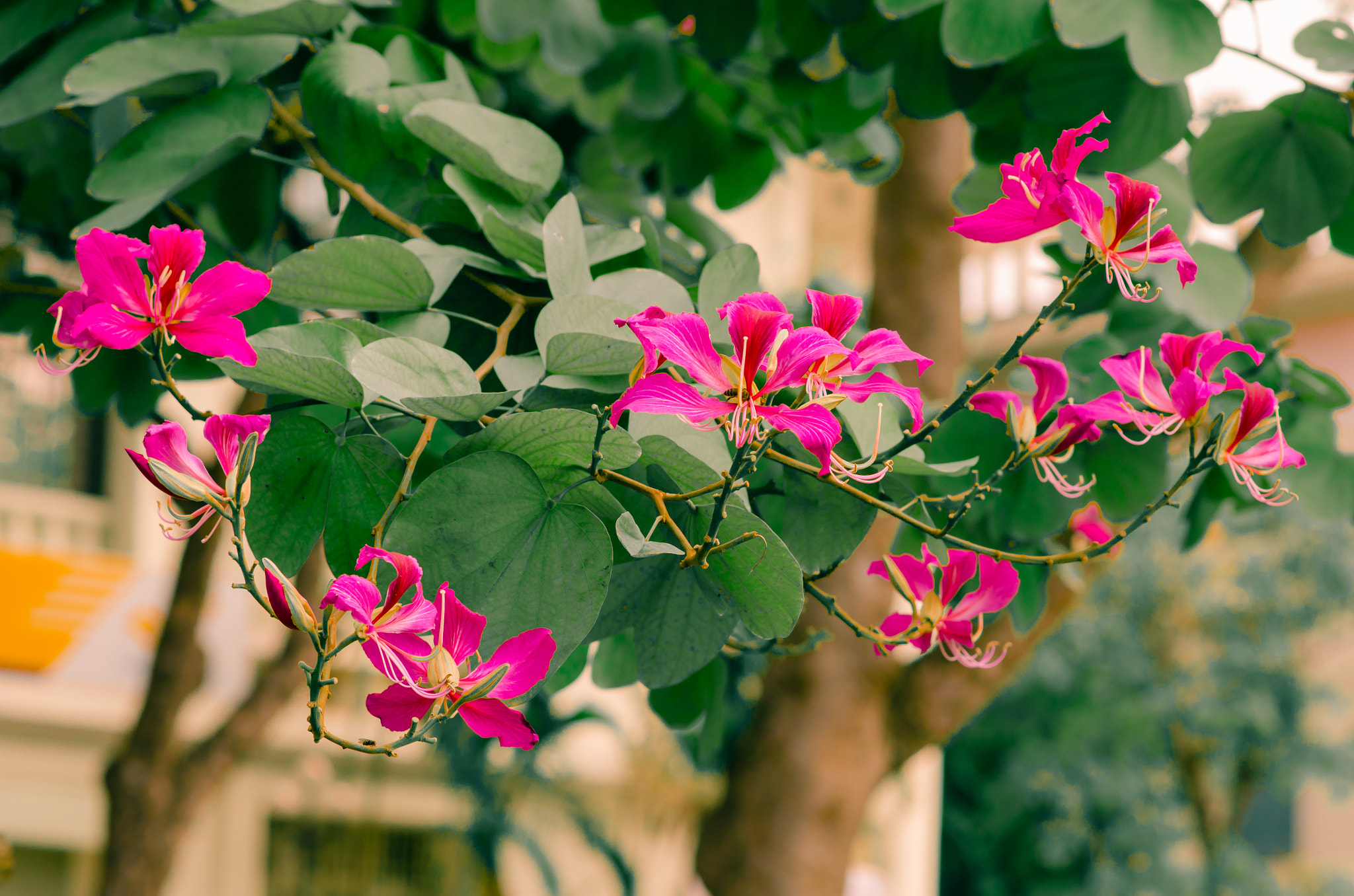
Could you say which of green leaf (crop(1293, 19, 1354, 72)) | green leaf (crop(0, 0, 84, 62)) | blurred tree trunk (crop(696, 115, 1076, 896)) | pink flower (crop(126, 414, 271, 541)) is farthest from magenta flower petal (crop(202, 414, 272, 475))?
blurred tree trunk (crop(696, 115, 1076, 896))

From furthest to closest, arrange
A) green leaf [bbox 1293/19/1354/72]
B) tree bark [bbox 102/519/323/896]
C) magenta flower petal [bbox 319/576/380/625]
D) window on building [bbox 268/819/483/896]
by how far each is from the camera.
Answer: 1. window on building [bbox 268/819/483/896]
2. tree bark [bbox 102/519/323/896]
3. green leaf [bbox 1293/19/1354/72]
4. magenta flower petal [bbox 319/576/380/625]

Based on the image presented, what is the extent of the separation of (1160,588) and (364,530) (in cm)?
574

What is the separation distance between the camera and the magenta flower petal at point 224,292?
1.40ft

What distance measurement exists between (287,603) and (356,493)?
0.11 metres

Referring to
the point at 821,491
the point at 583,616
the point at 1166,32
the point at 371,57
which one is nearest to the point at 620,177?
the point at 371,57

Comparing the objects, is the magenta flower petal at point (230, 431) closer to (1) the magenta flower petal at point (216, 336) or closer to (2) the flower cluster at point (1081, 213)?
(1) the magenta flower petal at point (216, 336)

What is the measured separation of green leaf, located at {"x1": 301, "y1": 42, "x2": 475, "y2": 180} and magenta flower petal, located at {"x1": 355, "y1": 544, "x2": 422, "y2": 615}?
15.0 inches

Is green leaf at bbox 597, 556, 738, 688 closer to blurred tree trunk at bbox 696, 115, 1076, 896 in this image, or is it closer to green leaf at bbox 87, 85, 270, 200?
green leaf at bbox 87, 85, 270, 200

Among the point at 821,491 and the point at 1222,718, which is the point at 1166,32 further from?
the point at 1222,718

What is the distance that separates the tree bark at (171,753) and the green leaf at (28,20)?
70 centimetres

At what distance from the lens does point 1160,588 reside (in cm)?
556

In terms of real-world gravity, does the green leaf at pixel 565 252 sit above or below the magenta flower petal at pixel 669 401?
below

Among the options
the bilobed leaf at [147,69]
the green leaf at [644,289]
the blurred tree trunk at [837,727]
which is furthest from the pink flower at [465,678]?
the blurred tree trunk at [837,727]

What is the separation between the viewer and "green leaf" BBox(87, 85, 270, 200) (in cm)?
66
